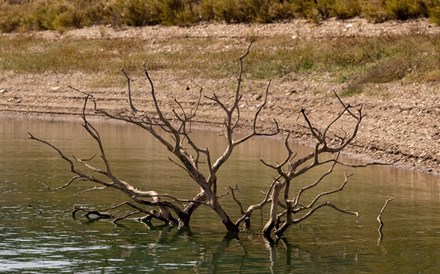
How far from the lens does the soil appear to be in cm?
2361

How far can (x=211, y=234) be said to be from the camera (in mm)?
15336

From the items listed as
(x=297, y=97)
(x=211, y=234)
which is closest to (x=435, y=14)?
(x=297, y=97)

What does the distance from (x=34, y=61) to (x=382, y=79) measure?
14.9m

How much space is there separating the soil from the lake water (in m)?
1.65

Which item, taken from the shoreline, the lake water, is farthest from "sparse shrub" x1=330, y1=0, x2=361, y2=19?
the lake water

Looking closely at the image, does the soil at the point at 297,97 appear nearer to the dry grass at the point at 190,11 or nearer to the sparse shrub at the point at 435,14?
the sparse shrub at the point at 435,14

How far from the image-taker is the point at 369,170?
22.1 meters

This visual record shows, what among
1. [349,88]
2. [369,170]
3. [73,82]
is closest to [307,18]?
[73,82]

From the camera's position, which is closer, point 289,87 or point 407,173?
point 407,173

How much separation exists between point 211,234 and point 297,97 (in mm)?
14727

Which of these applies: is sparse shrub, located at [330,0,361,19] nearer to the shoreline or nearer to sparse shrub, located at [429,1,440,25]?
sparse shrub, located at [429,1,440,25]

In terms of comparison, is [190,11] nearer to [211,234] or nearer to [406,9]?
[406,9]

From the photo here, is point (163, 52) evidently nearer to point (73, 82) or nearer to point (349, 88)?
point (73, 82)

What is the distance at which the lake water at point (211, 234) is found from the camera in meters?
13.7
